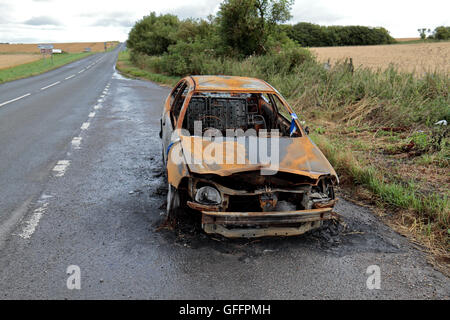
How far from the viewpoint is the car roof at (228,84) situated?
15.4 ft

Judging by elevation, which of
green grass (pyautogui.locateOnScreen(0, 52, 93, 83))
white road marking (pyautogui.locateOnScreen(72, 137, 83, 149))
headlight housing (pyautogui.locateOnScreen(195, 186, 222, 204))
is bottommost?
white road marking (pyautogui.locateOnScreen(72, 137, 83, 149))

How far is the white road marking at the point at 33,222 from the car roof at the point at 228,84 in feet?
7.81

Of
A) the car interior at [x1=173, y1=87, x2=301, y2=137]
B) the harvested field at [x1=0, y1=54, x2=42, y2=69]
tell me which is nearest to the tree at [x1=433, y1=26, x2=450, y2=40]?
the harvested field at [x1=0, y1=54, x2=42, y2=69]

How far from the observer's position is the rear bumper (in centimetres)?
332

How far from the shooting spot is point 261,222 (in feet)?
11.0

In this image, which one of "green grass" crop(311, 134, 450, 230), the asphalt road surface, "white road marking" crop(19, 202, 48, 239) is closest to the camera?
the asphalt road surface

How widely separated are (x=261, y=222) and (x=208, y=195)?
58 centimetres

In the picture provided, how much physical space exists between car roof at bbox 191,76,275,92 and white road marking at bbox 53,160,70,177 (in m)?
2.53

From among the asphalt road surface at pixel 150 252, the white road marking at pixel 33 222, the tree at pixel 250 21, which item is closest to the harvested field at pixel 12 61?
the tree at pixel 250 21

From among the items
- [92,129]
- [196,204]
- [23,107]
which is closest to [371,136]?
[196,204]

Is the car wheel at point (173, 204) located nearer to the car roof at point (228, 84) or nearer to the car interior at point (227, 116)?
the car interior at point (227, 116)

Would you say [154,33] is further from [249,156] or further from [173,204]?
[249,156]

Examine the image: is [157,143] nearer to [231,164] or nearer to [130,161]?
[130,161]

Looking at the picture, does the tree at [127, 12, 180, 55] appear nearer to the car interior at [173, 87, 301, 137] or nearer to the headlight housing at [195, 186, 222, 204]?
the car interior at [173, 87, 301, 137]
